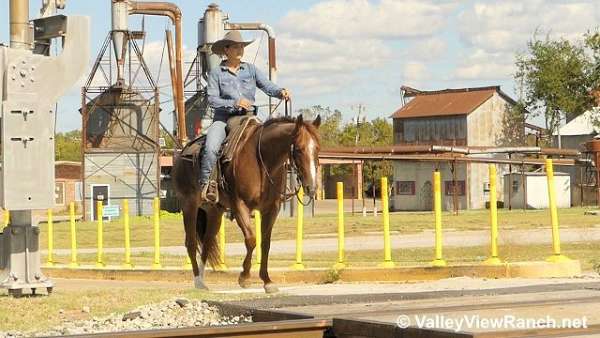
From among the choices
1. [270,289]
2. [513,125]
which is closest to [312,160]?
[270,289]

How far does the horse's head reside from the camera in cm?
1381

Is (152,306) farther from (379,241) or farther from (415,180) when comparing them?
(415,180)

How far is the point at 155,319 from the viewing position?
35.3 feet

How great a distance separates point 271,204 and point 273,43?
57.2 m

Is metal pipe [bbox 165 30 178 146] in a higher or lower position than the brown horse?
higher

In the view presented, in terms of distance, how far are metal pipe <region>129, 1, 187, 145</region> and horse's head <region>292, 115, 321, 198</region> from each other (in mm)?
54373

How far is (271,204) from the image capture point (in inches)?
584

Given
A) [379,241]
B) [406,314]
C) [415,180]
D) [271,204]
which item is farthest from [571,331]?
[415,180]

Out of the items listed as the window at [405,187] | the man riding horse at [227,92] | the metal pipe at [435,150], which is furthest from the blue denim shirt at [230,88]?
the window at [405,187]

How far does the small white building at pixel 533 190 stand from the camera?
2859 inches

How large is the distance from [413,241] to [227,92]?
54.4 ft

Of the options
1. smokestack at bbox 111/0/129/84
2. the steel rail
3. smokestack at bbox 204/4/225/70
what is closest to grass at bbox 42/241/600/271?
the steel rail

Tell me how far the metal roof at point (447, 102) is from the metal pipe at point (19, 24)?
282 feet

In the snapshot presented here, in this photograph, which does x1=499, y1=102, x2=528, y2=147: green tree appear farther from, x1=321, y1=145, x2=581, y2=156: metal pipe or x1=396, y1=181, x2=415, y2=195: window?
x1=321, y1=145, x2=581, y2=156: metal pipe
